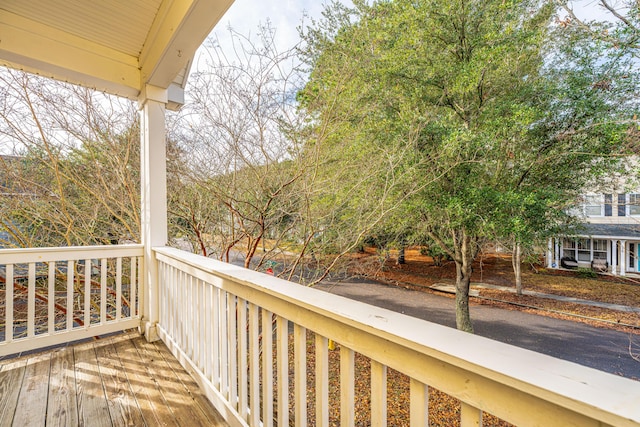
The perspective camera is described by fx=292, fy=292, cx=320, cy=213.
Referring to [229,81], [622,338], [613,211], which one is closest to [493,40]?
[613,211]

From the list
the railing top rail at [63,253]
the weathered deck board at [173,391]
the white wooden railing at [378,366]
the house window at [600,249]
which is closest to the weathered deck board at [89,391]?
the weathered deck board at [173,391]

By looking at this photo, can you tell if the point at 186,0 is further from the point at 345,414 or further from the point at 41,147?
the point at 41,147

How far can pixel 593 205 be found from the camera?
524 cm

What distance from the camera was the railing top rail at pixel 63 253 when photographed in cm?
218

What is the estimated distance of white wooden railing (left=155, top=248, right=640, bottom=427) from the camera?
0.48 meters

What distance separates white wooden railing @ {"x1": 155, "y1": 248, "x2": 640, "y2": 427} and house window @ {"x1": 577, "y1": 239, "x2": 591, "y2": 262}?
721 cm

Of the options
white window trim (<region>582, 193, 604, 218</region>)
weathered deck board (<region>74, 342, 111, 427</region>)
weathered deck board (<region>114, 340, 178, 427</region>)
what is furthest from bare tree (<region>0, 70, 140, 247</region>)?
white window trim (<region>582, 193, 604, 218</region>)

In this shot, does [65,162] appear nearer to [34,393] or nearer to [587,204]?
[34,393]

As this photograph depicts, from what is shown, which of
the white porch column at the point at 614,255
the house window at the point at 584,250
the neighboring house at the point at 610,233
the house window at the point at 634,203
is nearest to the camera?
the house window at the point at 634,203

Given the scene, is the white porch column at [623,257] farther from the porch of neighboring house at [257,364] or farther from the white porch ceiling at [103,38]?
the white porch ceiling at [103,38]

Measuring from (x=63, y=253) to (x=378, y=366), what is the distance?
2762 millimetres

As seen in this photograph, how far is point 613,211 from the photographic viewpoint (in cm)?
500

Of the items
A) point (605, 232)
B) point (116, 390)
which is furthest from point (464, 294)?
point (116, 390)

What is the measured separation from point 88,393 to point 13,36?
8.49 feet
